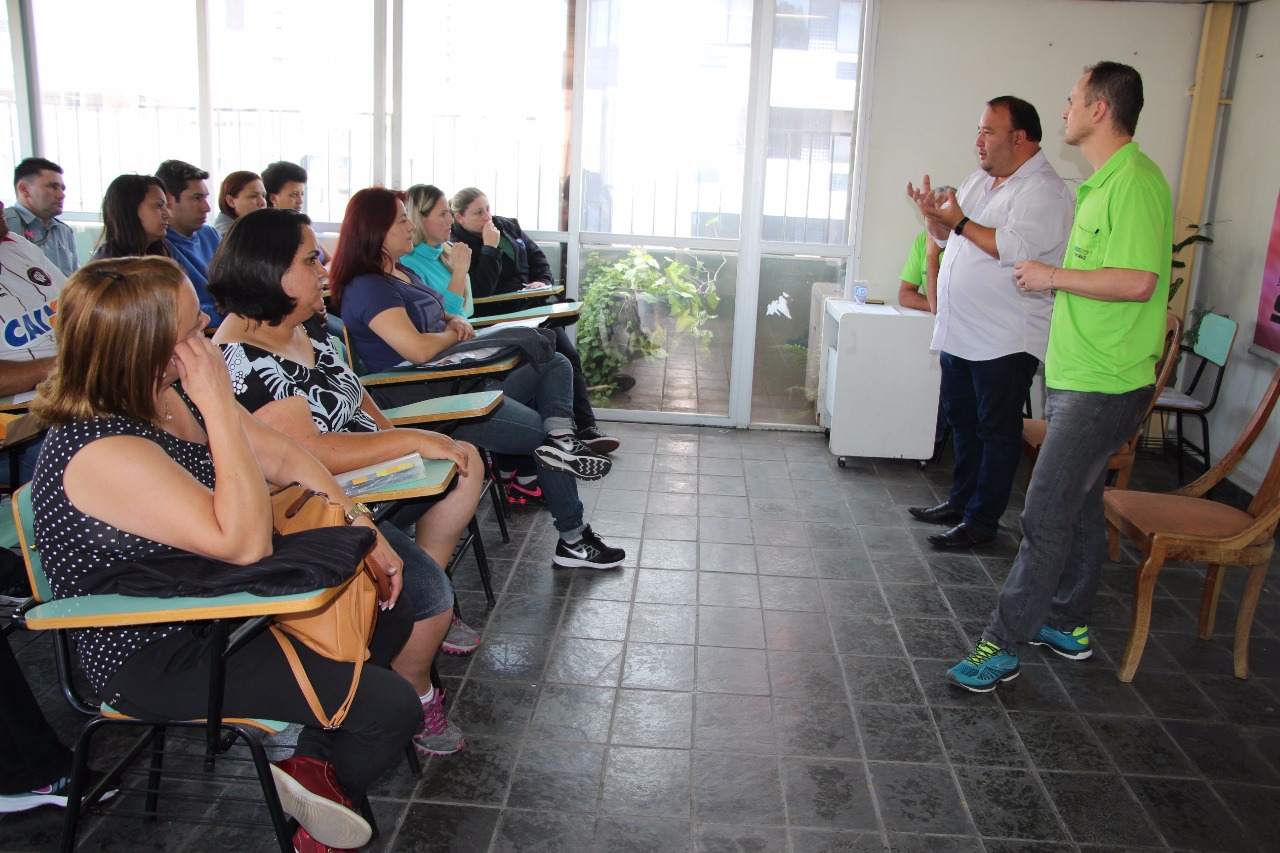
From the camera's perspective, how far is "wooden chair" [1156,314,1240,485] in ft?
15.8

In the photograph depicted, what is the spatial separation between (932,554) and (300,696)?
2730 mm

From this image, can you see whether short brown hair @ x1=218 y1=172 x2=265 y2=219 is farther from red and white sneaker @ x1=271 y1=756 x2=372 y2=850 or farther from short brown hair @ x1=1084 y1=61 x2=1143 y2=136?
short brown hair @ x1=1084 y1=61 x2=1143 y2=136

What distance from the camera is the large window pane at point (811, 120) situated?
5438mm

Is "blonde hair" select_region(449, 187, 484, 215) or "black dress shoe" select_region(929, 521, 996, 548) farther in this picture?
"blonde hair" select_region(449, 187, 484, 215)

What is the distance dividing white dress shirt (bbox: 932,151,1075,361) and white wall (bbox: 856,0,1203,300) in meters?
1.41

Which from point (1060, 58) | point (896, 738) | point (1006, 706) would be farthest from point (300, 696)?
point (1060, 58)

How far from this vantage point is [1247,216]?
4969mm

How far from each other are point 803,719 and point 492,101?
13.6ft

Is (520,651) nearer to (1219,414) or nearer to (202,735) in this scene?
(202,735)

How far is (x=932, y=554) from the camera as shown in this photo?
157 inches

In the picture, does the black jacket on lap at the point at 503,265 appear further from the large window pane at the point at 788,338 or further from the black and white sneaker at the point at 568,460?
the black and white sneaker at the point at 568,460

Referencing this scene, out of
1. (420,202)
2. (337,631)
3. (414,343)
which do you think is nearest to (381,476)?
(337,631)

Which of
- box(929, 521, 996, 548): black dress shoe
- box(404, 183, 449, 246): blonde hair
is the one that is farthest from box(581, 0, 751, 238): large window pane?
box(929, 521, 996, 548): black dress shoe

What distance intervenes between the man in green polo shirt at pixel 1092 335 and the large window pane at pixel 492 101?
135 inches
